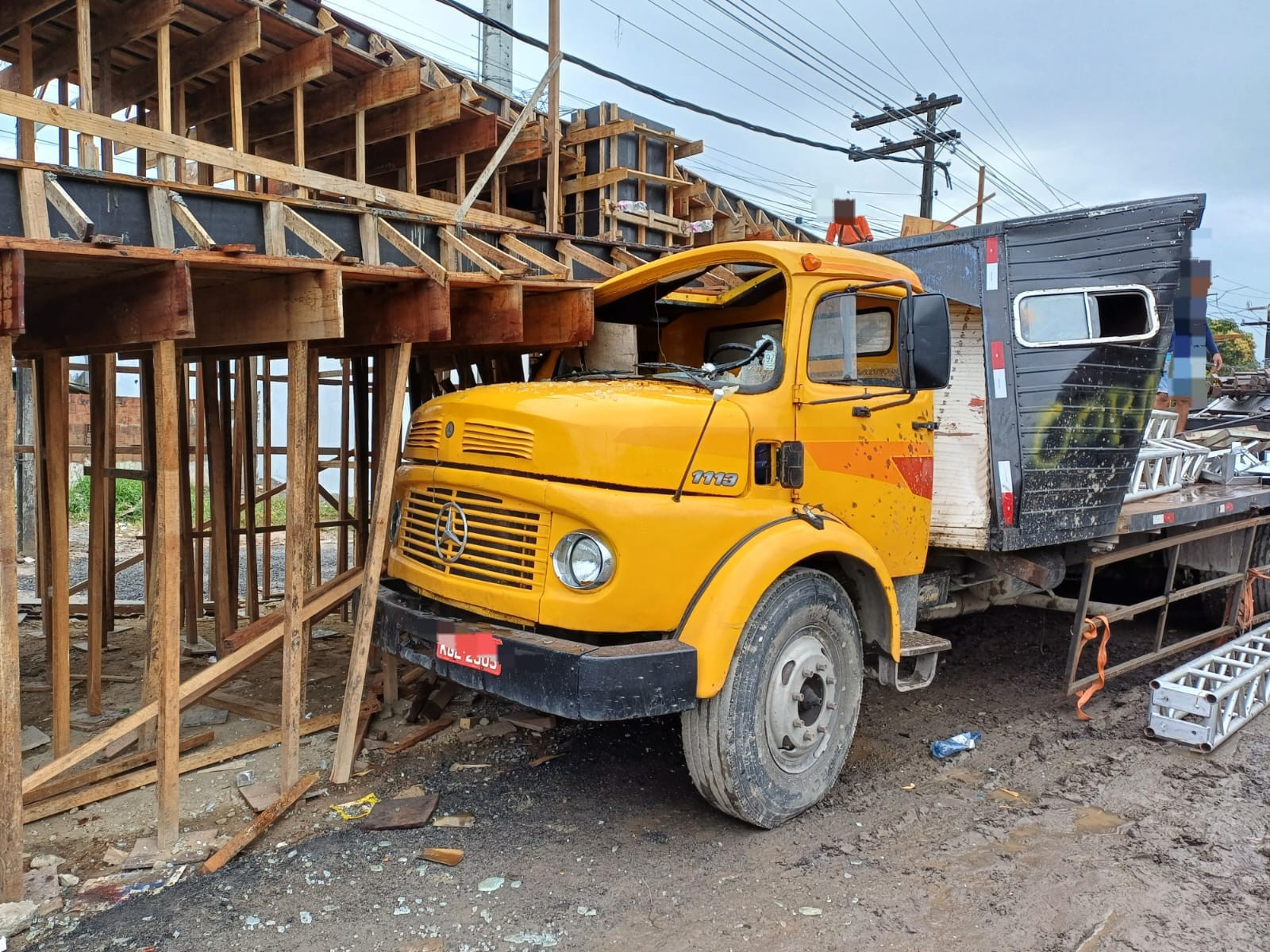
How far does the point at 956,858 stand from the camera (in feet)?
12.0

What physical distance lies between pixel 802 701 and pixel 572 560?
1.34 meters

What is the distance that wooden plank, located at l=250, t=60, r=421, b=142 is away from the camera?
7.17 metres

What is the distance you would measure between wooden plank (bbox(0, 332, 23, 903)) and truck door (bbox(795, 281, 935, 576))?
3.13 metres

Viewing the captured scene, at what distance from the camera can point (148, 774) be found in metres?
4.39

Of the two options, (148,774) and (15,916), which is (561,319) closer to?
(148,774)

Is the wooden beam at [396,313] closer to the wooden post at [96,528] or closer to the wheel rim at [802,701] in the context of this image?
the wooden post at [96,528]

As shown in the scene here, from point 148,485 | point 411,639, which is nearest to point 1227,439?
point 411,639

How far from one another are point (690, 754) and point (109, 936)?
222cm

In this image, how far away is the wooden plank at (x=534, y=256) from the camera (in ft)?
16.8

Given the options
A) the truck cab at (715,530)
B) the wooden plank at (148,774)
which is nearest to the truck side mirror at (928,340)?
the truck cab at (715,530)

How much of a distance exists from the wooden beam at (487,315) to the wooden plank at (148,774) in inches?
91.4

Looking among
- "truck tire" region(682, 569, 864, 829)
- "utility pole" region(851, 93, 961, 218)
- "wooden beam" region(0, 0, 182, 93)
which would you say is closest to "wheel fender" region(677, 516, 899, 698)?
"truck tire" region(682, 569, 864, 829)

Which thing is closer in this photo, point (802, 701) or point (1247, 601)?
point (802, 701)

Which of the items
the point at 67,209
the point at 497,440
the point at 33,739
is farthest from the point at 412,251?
the point at 33,739
